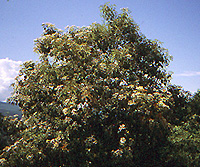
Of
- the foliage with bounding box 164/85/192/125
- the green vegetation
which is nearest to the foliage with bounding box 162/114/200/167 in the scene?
the green vegetation

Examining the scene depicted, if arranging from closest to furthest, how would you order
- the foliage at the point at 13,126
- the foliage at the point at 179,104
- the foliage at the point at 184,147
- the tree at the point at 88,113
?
1. the tree at the point at 88,113
2. the foliage at the point at 184,147
3. the foliage at the point at 13,126
4. the foliage at the point at 179,104

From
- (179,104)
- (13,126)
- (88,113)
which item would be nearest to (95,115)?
(88,113)

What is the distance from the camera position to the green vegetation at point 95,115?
8.33m

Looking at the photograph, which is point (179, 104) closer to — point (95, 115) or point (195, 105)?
point (195, 105)

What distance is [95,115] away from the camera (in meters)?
8.48

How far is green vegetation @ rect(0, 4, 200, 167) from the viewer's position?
833 centimetres

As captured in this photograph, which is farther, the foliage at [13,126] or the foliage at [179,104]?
the foliage at [179,104]

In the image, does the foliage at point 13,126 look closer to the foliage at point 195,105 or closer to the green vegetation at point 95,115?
the green vegetation at point 95,115

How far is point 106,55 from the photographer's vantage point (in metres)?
11.3

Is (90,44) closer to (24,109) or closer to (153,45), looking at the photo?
(153,45)

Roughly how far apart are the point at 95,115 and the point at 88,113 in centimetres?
44

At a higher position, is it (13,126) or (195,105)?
(195,105)

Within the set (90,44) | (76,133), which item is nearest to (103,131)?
(76,133)

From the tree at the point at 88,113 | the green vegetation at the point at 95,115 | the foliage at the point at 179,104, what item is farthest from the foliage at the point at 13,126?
the foliage at the point at 179,104
